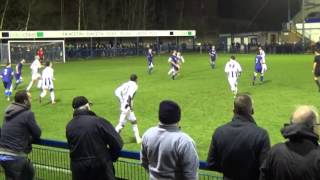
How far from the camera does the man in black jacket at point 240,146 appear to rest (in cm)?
553

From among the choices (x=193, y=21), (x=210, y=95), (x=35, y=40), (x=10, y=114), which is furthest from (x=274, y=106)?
(x=193, y=21)

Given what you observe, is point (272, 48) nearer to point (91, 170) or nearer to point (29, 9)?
point (29, 9)

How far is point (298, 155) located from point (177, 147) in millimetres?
1375

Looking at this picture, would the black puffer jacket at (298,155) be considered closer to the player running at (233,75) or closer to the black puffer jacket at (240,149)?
the black puffer jacket at (240,149)

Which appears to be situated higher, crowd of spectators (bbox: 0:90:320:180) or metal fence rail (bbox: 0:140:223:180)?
crowd of spectators (bbox: 0:90:320:180)

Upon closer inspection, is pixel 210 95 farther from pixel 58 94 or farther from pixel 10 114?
pixel 10 114

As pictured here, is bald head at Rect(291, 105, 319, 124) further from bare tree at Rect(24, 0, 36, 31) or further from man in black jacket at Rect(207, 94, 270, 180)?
bare tree at Rect(24, 0, 36, 31)

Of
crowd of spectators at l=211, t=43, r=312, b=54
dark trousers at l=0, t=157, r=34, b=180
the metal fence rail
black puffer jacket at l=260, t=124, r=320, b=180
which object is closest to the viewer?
black puffer jacket at l=260, t=124, r=320, b=180

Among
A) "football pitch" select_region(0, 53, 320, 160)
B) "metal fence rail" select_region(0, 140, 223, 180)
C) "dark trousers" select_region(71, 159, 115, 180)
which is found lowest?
"football pitch" select_region(0, 53, 320, 160)

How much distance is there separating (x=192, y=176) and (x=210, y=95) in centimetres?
1963

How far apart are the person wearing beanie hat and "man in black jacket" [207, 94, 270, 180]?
305 millimetres

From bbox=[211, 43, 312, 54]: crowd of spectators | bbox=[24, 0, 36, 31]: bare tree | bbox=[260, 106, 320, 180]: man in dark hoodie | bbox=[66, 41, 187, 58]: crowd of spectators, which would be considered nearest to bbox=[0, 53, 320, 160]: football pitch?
bbox=[260, 106, 320, 180]: man in dark hoodie

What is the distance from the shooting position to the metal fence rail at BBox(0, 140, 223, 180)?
323 inches

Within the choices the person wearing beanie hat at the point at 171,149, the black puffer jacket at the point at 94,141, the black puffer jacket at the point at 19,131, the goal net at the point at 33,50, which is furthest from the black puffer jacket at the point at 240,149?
the goal net at the point at 33,50
